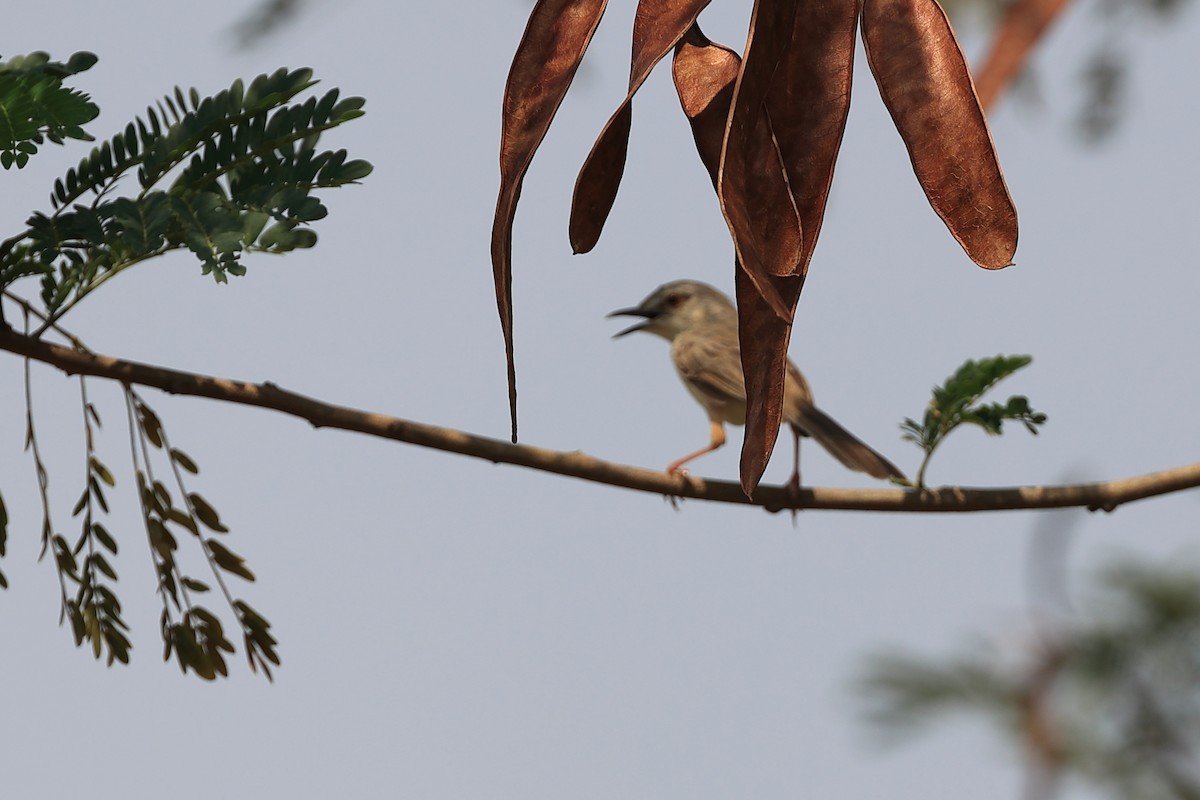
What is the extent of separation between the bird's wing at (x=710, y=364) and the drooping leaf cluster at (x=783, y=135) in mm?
5418

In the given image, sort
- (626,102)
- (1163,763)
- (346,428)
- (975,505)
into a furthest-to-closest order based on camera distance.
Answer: (1163,763) → (975,505) → (346,428) → (626,102)

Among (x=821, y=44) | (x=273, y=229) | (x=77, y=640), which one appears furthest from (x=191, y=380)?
(x=821, y=44)

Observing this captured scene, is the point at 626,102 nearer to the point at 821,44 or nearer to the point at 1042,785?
the point at 821,44

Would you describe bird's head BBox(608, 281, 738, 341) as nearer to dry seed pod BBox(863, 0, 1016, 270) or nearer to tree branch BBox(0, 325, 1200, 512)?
tree branch BBox(0, 325, 1200, 512)

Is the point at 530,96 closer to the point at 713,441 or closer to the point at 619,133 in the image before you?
the point at 619,133

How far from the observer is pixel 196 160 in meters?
1.98

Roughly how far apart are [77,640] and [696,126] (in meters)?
1.28

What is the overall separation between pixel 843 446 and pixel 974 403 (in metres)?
2.82

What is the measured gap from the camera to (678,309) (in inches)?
328

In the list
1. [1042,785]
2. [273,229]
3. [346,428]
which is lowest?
[1042,785]

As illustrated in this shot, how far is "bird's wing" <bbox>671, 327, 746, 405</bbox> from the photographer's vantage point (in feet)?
22.1

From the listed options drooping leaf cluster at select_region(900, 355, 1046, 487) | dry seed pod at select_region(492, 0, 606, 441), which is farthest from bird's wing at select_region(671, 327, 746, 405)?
dry seed pod at select_region(492, 0, 606, 441)

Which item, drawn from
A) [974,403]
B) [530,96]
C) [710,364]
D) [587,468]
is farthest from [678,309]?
[530,96]

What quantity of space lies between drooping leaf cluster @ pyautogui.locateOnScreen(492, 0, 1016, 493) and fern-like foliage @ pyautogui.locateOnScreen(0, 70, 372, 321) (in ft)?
2.49
